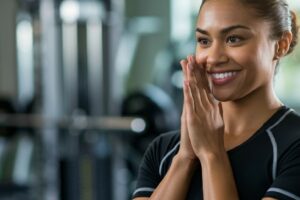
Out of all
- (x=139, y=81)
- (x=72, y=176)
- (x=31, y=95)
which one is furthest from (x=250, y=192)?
(x=139, y=81)

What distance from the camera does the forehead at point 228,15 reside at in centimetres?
146

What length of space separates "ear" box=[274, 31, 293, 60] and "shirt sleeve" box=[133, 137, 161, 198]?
378mm

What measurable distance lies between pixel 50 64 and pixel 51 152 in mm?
770

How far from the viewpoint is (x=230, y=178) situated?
4.65ft

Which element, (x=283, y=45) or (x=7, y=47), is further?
(x=7, y=47)

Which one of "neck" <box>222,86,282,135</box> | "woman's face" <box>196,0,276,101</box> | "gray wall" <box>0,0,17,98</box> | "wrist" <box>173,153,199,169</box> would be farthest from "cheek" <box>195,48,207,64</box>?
"gray wall" <box>0,0,17,98</box>

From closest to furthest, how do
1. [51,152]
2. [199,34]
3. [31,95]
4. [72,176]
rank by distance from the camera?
1. [199,34]
2. [72,176]
3. [51,152]
4. [31,95]

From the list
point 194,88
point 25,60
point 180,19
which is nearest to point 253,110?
point 194,88

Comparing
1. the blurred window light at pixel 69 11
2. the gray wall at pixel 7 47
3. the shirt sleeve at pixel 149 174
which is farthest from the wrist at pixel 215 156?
the gray wall at pixel 7 47

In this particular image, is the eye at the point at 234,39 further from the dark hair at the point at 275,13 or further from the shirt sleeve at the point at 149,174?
the shirt sleeve at the point at 149,174

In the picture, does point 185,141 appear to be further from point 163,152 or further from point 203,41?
point 203,41

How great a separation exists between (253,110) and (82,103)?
3689 millimetres

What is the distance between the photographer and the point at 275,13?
1501 millimetres

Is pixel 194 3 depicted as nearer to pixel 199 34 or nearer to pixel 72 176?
pixel 72 176
